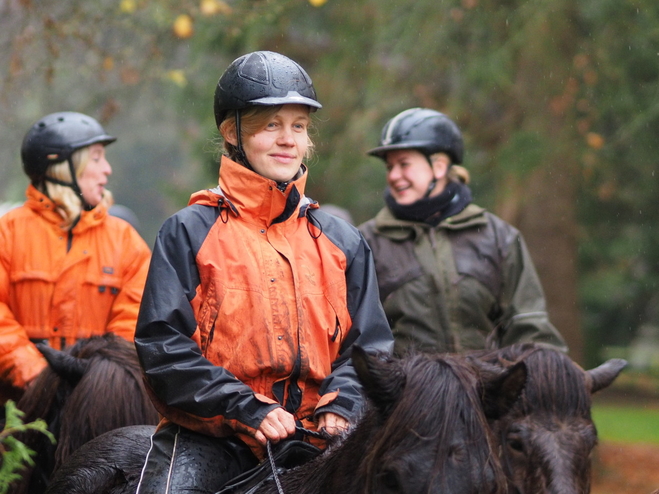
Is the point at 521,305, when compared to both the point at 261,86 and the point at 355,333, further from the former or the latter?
the point at 261,86

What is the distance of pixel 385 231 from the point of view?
7.00 metres

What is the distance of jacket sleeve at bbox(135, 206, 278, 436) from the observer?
11.3ft

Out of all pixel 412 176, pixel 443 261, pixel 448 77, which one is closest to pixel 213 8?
pixel 412 176

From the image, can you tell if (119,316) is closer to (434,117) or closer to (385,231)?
(385,231)

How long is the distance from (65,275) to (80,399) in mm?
1429

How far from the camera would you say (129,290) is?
6621mm

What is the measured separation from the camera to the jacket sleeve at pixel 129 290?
6535 mm

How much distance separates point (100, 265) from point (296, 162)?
10.0ft

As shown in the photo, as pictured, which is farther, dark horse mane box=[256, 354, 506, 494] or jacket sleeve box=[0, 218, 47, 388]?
jacket sleeve box=[0, 218, 47, 388]

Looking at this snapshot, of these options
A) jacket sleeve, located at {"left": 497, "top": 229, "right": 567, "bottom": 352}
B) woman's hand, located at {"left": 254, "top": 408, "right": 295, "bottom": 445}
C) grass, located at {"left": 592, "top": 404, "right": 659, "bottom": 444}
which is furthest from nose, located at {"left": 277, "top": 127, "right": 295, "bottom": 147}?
grass, located at {"left": 592, "top": 404, "right": 659, "bottom": 444}

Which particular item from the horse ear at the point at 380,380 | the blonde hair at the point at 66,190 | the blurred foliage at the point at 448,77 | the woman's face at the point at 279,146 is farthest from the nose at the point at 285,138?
the blurred foliage at the point at 448,77

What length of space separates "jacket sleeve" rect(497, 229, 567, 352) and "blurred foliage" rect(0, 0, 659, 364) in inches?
92.4

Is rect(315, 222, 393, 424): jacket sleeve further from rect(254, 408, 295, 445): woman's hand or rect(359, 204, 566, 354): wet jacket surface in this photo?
rect(359, 204, 566, 354): wet jacket surface

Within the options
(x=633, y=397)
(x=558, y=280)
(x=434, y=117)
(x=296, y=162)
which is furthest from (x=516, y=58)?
(x=633, y=397)
